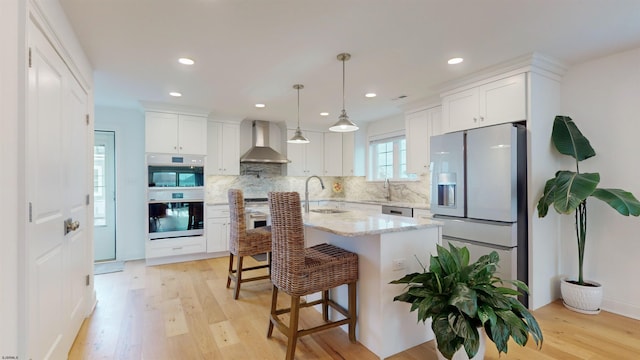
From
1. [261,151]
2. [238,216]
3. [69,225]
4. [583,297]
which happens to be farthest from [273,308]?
[261,151]

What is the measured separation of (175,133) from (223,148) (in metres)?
0.87

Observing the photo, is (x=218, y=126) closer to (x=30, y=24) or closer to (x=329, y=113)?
(x=329, y=113)

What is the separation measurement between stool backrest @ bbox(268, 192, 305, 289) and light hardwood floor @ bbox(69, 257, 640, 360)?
0.61m

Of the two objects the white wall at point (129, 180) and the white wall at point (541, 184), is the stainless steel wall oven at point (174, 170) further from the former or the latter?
the white wall at point (541, 184)

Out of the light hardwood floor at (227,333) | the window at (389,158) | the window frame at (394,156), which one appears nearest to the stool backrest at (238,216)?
the light hardwood floor at (227,333)

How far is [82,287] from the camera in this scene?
8.68 ft

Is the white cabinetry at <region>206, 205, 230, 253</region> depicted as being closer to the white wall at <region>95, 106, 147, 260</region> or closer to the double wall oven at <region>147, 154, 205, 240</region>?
the double wall oven at <region>147, 154, 205, 240</region>

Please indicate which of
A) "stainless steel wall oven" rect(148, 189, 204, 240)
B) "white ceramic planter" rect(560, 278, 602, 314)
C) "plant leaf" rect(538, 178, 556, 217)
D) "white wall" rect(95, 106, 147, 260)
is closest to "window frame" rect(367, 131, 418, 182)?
"plant leaf" rect(538, 178, 556, 217)

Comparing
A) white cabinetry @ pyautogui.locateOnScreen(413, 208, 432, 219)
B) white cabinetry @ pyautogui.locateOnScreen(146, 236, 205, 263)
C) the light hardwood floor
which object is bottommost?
the light hardwood floor

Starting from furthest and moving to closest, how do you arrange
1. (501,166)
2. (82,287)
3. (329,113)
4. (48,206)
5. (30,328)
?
(329,113)
(501,166)
(82,287)
(48,206)
(30,328)

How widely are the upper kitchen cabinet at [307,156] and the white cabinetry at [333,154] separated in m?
0.09

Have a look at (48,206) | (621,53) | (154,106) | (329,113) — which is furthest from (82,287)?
(621,53)

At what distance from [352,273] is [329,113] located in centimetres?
341

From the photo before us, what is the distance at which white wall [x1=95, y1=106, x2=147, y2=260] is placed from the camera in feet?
15.7
